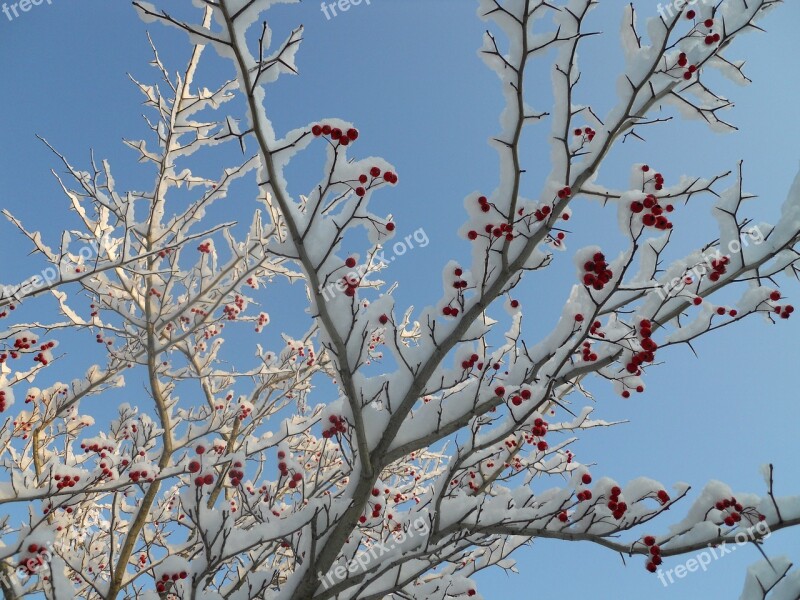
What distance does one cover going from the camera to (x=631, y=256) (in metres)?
2.40

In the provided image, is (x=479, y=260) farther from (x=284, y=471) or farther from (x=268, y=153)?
(x=284, y=471)

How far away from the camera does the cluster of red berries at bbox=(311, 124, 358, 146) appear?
86.7 inches

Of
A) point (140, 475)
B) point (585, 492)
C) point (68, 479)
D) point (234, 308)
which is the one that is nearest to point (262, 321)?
point (234, 308)

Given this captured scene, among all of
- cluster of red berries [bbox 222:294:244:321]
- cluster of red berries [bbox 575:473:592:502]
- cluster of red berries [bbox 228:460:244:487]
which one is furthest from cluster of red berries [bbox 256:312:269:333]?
cluster of red berries [bbox 575:473:592:502]

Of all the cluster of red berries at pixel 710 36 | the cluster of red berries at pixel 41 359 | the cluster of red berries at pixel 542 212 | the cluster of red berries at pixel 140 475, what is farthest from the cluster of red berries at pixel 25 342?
the cluster of red berries at pixel 710 36

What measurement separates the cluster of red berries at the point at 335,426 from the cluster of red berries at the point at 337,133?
1.67 meters

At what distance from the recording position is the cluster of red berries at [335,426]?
9.74 ft

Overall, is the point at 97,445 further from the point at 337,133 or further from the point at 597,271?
the point at 597,271

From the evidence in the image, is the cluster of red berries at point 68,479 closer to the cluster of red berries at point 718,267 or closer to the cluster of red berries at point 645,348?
the cluster of red berries at point 645,348

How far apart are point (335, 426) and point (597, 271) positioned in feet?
5.94

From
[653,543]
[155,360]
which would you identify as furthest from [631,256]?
[155,360]

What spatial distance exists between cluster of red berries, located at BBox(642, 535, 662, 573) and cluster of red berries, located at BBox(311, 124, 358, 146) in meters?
2.61

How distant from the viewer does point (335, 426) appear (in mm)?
2984

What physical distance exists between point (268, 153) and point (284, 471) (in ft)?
7.91
